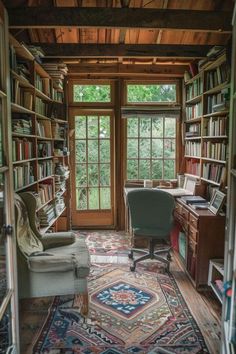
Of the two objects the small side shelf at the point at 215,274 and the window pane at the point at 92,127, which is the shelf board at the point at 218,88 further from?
the window pane at the point at 92,127

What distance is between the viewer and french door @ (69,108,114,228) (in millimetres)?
5281

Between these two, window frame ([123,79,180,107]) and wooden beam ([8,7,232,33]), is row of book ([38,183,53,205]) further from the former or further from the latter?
window frame ([123,79,180,107])

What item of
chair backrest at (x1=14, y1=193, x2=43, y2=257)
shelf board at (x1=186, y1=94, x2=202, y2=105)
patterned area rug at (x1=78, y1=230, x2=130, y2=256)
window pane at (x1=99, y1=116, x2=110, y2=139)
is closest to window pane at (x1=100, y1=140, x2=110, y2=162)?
window pane at (x1=99, y1=116, x2=110, y2=139)

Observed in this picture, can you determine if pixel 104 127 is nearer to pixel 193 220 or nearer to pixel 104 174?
pixel 104 174

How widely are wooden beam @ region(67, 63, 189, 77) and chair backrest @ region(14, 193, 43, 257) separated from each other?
2.83 meters

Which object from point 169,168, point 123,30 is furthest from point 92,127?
point 123,30

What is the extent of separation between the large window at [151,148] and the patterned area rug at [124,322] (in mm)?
2252

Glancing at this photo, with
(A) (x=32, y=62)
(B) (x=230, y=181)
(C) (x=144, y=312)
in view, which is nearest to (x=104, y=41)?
(A) (x=32, y=62)

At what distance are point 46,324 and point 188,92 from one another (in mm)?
3801

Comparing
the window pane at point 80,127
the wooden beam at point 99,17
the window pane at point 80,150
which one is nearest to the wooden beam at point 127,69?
the window pane at point 80,127

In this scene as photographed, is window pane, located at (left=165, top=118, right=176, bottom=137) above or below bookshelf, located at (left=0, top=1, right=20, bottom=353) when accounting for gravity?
above

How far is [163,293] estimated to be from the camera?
10.3 feet

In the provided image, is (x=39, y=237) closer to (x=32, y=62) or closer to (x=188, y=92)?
(x=32, y=62)

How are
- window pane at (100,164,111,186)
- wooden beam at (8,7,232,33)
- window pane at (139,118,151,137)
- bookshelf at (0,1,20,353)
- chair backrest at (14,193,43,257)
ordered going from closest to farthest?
A: bookshelf at (0,1,20,353), chair backrest at (14,193,43,257), wooden beam at (8,7,232,33), window pane at (139,118,151,137), window pane at (100,164,111,186)
